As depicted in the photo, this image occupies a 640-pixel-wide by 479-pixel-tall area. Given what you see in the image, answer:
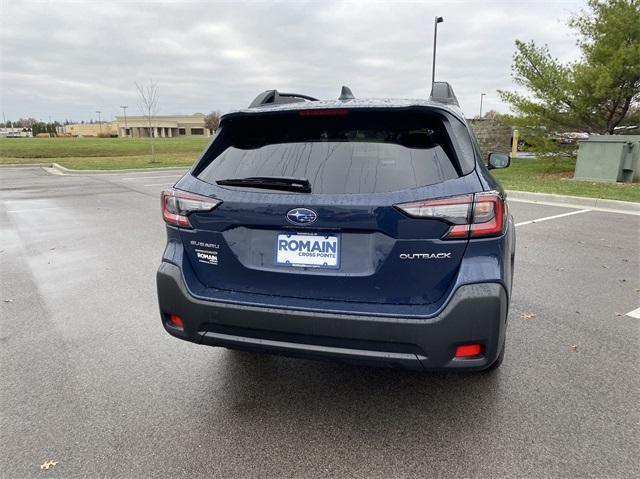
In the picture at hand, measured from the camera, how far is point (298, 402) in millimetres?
2824

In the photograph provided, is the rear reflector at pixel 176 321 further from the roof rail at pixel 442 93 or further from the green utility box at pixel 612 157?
the green utility box at pixel 612 157

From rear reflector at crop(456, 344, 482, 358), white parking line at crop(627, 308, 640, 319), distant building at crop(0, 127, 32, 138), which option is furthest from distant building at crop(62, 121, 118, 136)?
rear reflector at crop(456, 344, 482, 358)

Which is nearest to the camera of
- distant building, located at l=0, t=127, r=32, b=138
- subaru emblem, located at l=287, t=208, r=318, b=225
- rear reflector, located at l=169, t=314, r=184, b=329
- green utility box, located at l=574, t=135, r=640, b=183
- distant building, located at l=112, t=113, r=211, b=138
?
subaru emblem, located at l=287, t=208, r=318, b=225

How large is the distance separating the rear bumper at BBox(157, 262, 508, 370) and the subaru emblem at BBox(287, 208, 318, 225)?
0.44 m

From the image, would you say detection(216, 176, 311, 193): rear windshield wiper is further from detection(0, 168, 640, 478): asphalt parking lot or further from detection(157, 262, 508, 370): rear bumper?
detection(0, 168, 640, 478): asphalt parking lot

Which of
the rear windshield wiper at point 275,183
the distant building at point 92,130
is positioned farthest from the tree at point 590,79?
the distant building at point 92,130

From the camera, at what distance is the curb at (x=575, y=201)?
956 cm

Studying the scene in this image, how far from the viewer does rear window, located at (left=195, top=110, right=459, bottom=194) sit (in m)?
2.31

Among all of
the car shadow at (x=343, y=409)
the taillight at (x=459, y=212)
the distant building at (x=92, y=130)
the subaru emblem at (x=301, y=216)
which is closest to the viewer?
the taillight at (x=459, y=212)

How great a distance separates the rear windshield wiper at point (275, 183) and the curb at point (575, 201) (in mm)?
9287

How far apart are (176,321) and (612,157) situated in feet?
45.8

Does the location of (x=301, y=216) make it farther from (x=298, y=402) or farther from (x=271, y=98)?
(x=271, y=98)

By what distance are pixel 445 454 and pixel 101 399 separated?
203cm

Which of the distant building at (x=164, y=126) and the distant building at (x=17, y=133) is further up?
the distant building at (x=164, y=126)
